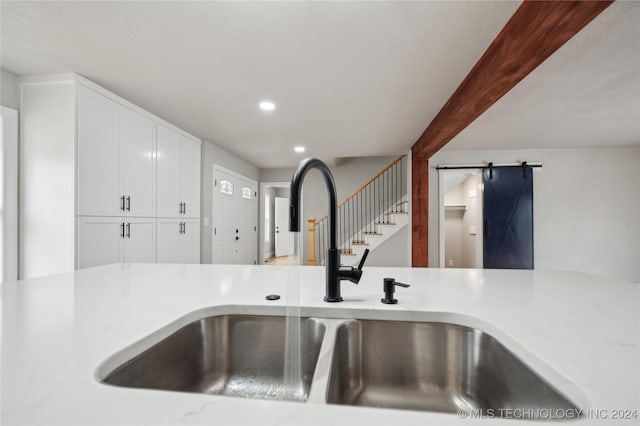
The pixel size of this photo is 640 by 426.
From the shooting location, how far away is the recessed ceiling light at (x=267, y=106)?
3045mm

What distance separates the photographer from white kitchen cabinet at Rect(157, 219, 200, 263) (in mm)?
3428

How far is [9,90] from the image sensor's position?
2.42 m

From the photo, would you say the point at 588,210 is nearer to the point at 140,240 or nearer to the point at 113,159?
the point at 140,240

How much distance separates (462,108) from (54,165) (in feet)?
11.6

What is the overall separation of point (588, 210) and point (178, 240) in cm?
640

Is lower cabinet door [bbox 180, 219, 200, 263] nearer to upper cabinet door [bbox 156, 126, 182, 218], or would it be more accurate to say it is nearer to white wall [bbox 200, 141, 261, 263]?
white wall [bbox 200, 141, 261, 263]

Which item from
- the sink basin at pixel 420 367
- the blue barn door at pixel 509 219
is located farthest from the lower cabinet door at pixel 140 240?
A: the blue barn door at pixel 509 219

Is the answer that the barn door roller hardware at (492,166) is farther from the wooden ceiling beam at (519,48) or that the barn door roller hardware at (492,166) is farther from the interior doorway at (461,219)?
the wooden ceiling beam at (519,48)

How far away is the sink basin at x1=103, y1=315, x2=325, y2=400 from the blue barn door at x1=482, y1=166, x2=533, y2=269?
16.6 feet

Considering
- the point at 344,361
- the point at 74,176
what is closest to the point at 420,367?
the point at 344,361

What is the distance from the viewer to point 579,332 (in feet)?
2.20

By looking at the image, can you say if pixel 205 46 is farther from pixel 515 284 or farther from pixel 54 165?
pixel 515 284

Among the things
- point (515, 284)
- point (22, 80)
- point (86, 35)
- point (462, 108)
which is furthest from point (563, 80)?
point (22, 80)

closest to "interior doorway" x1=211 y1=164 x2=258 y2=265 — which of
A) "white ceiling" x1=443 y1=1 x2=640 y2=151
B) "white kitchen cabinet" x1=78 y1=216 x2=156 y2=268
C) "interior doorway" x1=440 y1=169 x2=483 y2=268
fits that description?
"white kitchen cabinet" x1=78 y1=216 x2=156 y2=268
